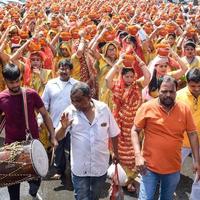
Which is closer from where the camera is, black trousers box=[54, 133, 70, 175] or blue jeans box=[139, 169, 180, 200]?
blue jeans box=[139, 169, 180, 200]

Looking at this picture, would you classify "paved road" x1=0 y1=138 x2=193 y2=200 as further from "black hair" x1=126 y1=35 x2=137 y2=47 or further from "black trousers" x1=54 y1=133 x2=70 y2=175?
"black hair" x1=126 y1=35 x2=137 y2=47

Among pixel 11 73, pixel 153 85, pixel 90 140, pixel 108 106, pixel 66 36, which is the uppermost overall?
pixel 11 73

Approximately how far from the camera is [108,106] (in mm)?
6844

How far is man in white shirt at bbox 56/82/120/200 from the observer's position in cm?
461

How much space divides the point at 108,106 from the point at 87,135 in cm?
218

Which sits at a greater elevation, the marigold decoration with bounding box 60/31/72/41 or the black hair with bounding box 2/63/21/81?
the black hair with bounding box 2/63/21/81

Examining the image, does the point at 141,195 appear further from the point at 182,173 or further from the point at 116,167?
the point at 182,173

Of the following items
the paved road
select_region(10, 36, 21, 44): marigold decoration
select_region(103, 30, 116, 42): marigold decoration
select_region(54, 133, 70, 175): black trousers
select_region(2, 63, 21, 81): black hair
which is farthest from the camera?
select_region(10, 36, 21, 44): marigold decoration

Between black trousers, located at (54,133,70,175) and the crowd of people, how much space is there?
0.04 ft

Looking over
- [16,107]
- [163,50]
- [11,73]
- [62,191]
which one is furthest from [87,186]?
[163,50]

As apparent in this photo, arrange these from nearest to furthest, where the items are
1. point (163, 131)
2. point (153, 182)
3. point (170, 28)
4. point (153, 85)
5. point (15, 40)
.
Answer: point (163, 131)
point (153, 182)
point (153, 85)
point (15, 40)
point (170, 28)

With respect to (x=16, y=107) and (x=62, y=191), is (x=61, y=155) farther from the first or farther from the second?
(x=16, y=107)

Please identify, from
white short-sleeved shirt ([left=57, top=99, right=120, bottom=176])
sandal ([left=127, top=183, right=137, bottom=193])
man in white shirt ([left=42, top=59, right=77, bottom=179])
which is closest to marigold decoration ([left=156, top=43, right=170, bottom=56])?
man in white shirt ([left=42, top=59, right=77, bottom=179])

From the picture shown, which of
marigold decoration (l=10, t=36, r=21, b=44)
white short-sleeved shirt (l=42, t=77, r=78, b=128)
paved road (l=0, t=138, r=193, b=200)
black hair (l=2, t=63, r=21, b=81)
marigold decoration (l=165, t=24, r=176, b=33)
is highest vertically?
black hair (l=2, t=63, r=21, b=81)
